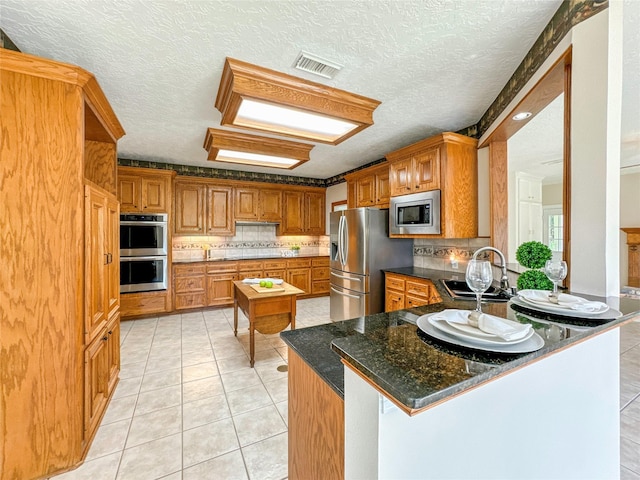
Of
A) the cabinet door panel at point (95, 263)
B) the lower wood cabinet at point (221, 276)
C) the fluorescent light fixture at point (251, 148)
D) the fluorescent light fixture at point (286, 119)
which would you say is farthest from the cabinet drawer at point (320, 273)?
the cabinet door panel at point (95, 263)

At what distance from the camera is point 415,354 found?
0.77m

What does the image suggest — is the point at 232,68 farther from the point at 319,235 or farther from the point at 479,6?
the point at 319,235

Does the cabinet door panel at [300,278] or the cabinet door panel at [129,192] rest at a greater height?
the cabinet door panel at [129,192]

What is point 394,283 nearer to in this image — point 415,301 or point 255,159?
point 415,301

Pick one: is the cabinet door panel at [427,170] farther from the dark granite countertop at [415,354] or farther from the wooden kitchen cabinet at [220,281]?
the wooden kitchen cabinet at [220,281]

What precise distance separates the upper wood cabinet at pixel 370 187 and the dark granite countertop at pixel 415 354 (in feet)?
9.91

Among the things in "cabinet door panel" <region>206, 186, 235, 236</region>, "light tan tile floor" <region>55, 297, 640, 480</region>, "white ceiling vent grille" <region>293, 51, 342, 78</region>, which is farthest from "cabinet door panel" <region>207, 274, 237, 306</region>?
"white ceiling vent grille" <region>293, 51, 342, 78</region>

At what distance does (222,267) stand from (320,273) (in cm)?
201

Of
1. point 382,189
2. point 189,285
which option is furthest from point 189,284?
point 382,189

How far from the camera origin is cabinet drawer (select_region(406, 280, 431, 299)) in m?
3.03

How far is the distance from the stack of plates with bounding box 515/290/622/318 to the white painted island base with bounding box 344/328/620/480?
0.11 meters

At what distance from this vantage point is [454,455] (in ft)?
2.66

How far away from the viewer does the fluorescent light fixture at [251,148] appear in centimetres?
330

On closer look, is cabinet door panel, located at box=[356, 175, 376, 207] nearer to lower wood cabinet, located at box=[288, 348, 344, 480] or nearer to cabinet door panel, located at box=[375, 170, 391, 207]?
cabinet door panel, located at box=[375, 170, 391, 207]
